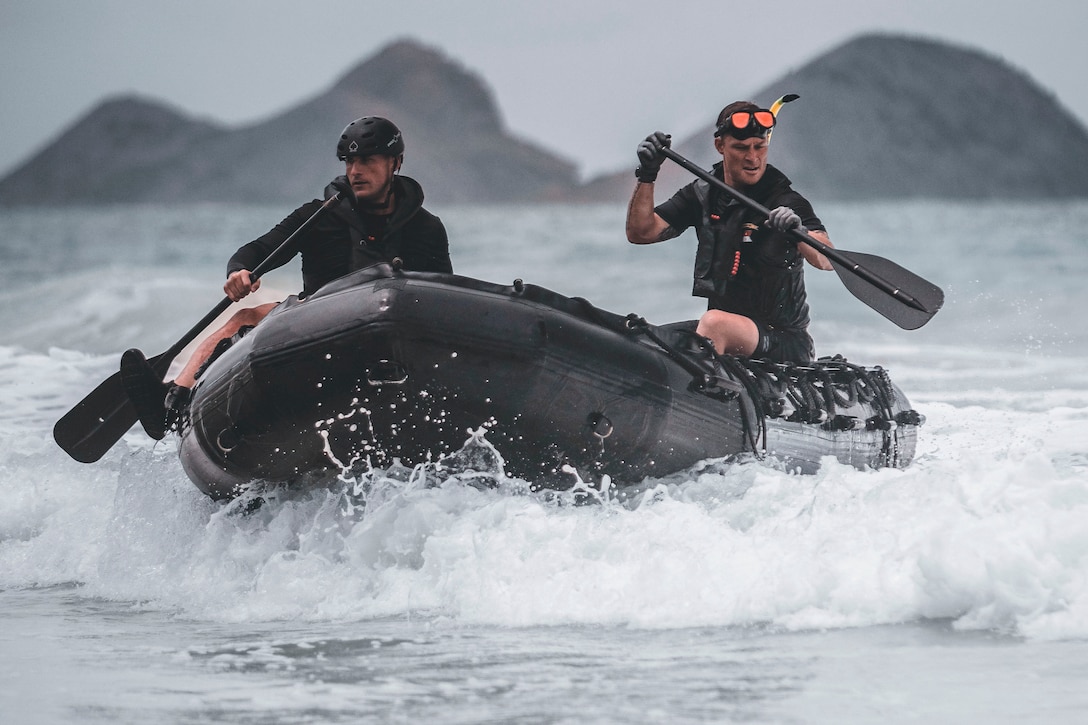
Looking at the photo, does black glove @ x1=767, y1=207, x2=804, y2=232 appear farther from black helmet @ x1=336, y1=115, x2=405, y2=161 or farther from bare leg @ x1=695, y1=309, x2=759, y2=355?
black helmet @ x1=336, y1=115, x2=405, y2=161

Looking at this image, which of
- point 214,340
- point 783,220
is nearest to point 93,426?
point 214,340

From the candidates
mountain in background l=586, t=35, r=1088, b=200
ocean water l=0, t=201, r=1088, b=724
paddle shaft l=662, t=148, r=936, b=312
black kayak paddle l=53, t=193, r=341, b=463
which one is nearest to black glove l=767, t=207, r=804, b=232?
paddle shaft l=662, t=148, r=936, b=312

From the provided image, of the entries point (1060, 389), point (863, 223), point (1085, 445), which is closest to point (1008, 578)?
point (1085, 445)

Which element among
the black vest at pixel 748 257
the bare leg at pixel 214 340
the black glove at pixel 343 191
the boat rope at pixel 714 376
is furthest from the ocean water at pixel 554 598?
the black glove at pixel 343 191

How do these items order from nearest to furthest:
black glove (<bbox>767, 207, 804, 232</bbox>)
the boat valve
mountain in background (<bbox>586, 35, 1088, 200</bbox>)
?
1. the boat valve
2. black glove (<bbox>767, 207, 804, 232</bbox>)
3. mountain in background (<bbox>586, 35, 1088, 200</bbox>)

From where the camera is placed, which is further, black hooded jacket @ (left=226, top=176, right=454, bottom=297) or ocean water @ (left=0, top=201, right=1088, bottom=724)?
black hooded jacket @ (left=226, top=176, right=454, bottom=297)

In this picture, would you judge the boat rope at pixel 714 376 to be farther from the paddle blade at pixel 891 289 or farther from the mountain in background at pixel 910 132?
the mountain in background at pixel 910 132

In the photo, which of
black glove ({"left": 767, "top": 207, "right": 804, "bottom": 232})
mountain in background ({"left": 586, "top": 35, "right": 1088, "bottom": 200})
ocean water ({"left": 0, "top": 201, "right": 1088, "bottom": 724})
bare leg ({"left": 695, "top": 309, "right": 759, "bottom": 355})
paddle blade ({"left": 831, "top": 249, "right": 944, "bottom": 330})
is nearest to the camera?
ocean water ({"left": 0, "top": 201, "right": 1088, "bottom": 724})

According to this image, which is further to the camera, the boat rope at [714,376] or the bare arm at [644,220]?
the bare arm at [644,220]

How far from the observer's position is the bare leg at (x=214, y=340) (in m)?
4.76

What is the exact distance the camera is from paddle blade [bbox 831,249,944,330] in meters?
4.71

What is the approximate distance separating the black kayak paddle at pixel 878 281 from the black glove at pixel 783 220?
0.02 meters

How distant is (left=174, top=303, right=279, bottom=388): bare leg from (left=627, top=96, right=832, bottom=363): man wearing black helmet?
128 centimetres

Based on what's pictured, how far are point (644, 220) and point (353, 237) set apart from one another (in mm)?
1031
